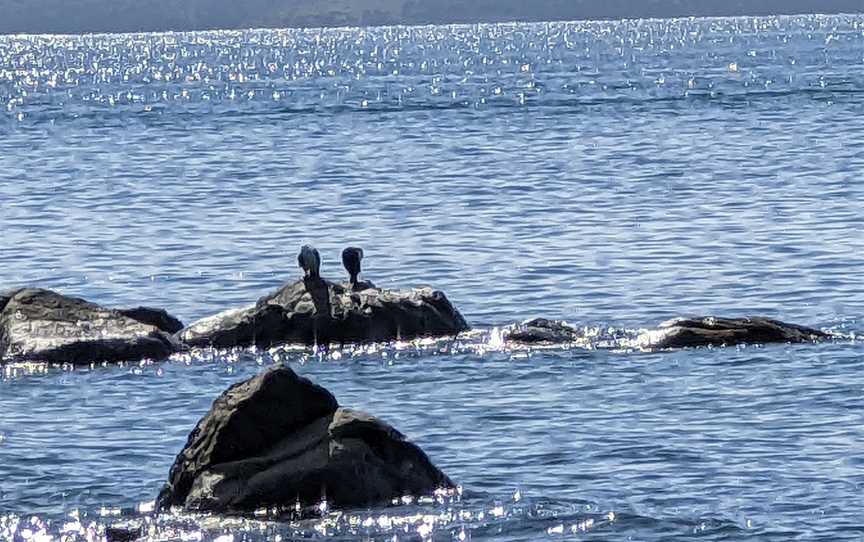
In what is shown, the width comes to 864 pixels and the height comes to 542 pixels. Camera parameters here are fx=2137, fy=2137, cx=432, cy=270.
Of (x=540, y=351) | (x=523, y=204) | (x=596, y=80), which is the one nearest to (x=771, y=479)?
(x=540, y=351)

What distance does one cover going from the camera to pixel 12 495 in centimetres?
2423

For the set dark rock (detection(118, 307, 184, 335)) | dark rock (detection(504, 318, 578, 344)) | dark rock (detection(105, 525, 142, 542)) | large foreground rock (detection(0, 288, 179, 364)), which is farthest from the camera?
dark rock (detection(118, 307, 184, 335))

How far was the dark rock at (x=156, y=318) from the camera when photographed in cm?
3601

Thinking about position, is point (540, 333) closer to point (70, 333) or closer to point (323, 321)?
point (323, 321)

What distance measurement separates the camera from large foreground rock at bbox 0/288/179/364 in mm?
33250

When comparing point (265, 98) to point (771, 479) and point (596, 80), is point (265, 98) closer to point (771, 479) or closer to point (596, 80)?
point (596, 80)

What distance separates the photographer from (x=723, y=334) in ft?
109

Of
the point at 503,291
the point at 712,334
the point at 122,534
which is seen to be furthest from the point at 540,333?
the point at 122,534

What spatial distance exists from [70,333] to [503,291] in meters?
9.91

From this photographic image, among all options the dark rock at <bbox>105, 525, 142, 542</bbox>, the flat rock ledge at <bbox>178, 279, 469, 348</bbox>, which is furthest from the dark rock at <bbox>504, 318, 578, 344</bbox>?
the dark rock at <bbox>105, 525, 142, 542</bbox>

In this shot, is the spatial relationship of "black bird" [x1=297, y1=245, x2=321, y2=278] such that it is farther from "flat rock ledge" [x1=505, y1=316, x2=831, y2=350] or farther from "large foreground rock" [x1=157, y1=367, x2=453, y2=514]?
"large foreground rock" [x1=157, y1=367, x2=453, y2=514]

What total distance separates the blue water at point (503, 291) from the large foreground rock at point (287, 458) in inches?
14.5

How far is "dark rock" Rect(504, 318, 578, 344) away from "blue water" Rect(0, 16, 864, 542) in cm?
56

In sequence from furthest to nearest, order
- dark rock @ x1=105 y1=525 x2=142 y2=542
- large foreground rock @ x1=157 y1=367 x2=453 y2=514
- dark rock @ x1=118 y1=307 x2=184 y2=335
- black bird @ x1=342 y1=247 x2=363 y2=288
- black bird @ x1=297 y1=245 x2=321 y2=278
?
black bird @ x1=342 y1=247 x2=363 y2=288, dark rock @ x1=118 y1=307 x2=184 y2=335, black bird @ x1=297 y1=245 x2=321 y2=278, large foreground rock @ x1=157 y1=367 x2=453 y2=514, dark rock @ x1=105 y1=525 x2=142 y2=542
